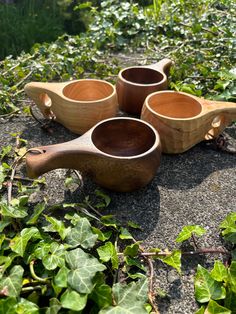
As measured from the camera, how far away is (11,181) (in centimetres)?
99

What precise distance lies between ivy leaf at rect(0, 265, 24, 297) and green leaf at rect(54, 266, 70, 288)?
0.22 ft

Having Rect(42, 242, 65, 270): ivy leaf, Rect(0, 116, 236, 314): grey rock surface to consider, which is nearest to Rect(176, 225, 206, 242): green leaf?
Rect(0, 116, 236, 314): grey rock surface

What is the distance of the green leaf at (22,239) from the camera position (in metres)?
0.74

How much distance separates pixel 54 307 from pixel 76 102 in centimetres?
62

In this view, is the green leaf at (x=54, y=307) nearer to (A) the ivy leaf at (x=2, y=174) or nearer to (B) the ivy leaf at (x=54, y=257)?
(B) the ivy leaf at (x=54, y=257)

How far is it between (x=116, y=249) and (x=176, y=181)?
304 mm

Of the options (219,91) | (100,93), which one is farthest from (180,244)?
(219,91)

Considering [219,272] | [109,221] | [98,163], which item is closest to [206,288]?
[219,272]

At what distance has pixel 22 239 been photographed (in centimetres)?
76

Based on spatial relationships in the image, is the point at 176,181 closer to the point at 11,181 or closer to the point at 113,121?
the point at 113,121

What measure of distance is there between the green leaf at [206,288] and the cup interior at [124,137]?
0.38 meters

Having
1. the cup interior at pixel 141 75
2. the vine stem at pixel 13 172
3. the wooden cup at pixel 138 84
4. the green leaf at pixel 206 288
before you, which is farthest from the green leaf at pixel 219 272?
the cup interior at pixel 141 75

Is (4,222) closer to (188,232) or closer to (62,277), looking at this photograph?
(62,277)

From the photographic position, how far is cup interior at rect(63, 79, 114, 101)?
1.24 m
